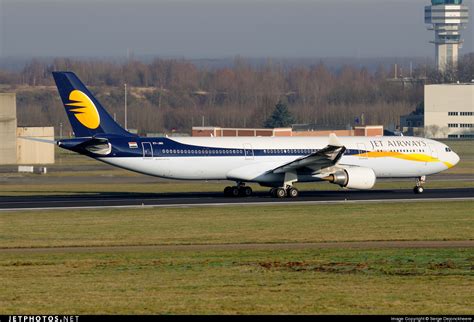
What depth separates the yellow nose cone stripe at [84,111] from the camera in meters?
54.7

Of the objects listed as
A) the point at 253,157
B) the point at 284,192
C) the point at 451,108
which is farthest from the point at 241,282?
the point at 451,108

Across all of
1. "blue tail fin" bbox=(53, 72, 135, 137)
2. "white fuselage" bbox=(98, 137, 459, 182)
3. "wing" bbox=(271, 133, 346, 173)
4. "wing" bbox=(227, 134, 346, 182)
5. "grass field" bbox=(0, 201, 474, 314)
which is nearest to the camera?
"grass field" bbox=(0, 201, 474, 314)

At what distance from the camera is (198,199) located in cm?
5506

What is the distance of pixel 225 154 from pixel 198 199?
3.23 metres

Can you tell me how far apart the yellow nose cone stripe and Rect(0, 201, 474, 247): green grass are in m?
8.16

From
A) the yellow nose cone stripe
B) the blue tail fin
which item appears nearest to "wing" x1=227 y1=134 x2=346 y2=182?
the blue tail fin

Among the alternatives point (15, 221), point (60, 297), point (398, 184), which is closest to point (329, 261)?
point (60, 297)

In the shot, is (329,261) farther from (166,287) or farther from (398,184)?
(398,184)

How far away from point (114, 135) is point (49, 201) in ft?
17.4

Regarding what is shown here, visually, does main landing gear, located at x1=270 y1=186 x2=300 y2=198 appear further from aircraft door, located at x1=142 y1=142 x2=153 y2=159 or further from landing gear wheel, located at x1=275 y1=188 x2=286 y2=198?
aircraft door, located at x1=142 y1=142 x2=153 y2=159

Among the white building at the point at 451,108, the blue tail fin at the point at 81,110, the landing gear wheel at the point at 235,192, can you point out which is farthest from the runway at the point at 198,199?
the white building at the point at 451,108

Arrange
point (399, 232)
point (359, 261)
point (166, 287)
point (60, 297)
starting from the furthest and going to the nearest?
point (399, 232) < point (359, 261) < point (166, 287) < point (60, 297)

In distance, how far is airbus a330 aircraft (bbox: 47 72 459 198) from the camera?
178ft

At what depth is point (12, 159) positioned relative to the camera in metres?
106
